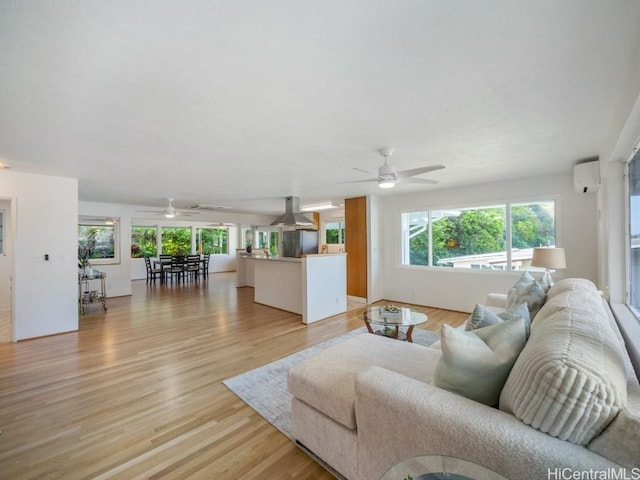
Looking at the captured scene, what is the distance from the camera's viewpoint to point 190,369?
2.90m

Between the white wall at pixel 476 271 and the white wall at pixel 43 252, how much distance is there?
226 inches

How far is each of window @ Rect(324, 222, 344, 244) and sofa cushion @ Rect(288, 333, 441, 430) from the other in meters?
7.38

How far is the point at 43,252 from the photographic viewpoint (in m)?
3.93

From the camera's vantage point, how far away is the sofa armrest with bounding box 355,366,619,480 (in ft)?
2.74

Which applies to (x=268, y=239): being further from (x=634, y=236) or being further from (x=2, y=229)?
(x=634, y=236)

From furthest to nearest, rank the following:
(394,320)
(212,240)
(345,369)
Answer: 1. (212,240)
2. (394,320)
3. (345,369)

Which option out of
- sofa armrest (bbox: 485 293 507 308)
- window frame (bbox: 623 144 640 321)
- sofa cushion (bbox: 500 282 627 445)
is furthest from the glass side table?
sofa armrest (bbox: 485 293 507 308)

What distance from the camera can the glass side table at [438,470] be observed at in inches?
34.8

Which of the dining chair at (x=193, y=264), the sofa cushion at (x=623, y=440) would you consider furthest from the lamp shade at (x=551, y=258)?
the dining chair at (x=193, y=264)

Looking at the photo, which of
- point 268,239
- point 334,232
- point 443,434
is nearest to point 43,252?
point 443,434

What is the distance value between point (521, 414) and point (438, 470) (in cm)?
36

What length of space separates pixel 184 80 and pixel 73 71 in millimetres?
591

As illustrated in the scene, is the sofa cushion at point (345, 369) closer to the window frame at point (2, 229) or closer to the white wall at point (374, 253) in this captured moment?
the white wall at point (374, 253)

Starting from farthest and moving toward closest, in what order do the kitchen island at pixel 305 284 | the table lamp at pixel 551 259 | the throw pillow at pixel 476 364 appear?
the kitchen island at pixel 305 284 < the table lamp at pixel 551 259 < the throw pillow at pixel 476 364
